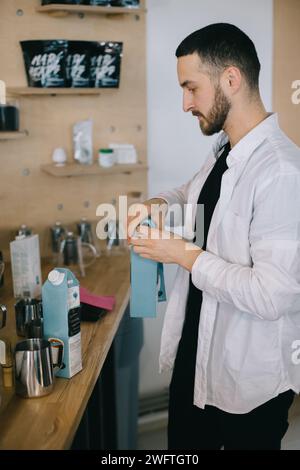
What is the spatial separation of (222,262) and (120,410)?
132 cm

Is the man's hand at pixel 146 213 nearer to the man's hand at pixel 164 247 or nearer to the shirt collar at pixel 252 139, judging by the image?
the man's hand at pixel 164 247

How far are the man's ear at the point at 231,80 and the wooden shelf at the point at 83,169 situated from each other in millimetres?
1140

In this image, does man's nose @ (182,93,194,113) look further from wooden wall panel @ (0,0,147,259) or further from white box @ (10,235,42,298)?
wooden wall panel @ (0,0,147,259)

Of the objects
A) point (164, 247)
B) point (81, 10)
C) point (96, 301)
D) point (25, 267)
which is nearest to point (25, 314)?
point (96, 301)

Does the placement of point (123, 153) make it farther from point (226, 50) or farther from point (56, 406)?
point (56, 406)

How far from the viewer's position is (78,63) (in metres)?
2.38

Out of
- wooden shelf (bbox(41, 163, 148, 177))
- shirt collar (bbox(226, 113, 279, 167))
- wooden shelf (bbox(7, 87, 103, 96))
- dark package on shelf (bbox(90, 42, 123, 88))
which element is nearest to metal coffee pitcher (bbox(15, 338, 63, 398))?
shirt collar (bbox(226, 113, 279, 167))

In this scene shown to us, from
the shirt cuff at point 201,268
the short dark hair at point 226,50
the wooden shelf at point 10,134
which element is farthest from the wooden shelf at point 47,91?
the shirt cuff at point 201,268

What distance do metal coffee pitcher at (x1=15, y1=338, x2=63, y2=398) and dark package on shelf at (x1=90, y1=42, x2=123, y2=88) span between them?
1.49 meters

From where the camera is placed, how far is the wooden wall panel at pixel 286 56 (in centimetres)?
222

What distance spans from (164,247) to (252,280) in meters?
0.28

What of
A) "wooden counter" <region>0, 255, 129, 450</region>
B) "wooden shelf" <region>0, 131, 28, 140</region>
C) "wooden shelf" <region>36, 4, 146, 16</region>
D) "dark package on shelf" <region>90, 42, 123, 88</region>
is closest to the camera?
"wooden counter" <region>0, 255, 129, 450</region>

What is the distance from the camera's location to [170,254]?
1.42 meters

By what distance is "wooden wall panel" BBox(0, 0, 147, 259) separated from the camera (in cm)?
238
